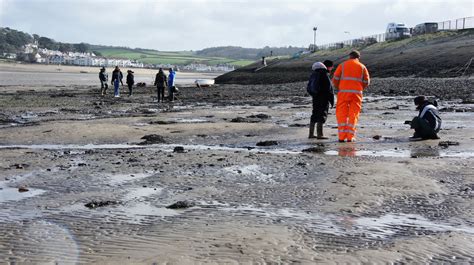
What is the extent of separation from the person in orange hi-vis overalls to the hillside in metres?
23.6

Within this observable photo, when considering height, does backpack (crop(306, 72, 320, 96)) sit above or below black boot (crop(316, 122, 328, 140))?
above

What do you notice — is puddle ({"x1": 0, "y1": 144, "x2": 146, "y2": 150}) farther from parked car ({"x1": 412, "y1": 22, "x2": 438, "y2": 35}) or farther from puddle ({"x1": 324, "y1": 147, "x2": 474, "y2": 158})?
parked car ({"x1": 412, "y1": 22, "x2": 438, "y2": 35})

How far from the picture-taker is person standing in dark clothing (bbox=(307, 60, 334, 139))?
486 inches

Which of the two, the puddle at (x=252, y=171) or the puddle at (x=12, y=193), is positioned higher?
the puddle at (x=252, y=171)

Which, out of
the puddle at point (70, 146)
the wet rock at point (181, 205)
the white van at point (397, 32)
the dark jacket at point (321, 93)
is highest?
the white van at point (397, 32)

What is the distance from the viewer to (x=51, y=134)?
13531 mm

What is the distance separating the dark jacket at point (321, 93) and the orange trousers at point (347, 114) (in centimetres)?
52

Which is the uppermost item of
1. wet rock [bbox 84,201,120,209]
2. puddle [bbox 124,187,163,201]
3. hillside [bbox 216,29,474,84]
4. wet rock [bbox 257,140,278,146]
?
hillside [bbox 216,29,474,84]

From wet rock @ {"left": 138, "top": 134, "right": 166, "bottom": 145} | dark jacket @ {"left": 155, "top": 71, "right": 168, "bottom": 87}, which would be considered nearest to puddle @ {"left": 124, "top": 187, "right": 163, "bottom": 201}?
wet rock @ {"left": 138, "top": 134, "right": 166, "bottom": 145}

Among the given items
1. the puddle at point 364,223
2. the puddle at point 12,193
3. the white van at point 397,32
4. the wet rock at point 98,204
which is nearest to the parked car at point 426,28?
the white van at point 397,32

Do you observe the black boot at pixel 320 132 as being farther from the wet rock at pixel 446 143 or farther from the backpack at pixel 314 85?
the wet rock at pixel 446 143

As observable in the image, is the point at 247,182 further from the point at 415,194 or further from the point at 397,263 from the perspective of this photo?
the point at 397,263

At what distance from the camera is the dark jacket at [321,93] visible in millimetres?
12344

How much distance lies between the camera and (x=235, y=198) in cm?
686
